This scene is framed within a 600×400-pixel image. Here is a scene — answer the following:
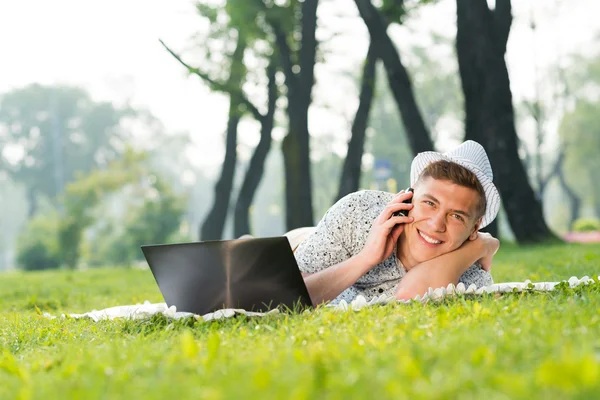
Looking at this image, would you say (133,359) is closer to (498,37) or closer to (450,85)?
(498,37)

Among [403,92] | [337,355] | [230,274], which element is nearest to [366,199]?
[230,274]

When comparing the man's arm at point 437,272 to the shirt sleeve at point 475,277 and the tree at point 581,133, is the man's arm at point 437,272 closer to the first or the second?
the shirt sleeve at point 475,277

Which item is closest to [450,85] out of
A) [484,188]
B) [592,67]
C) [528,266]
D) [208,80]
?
[592,67]

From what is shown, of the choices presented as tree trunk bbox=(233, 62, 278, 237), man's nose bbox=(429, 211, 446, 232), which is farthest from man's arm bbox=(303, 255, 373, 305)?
tree trunk bbox=(233, 62, 278, 237)

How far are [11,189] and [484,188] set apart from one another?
85.7 m

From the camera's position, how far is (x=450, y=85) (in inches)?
2026

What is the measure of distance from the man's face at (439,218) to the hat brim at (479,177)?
0.10 meters

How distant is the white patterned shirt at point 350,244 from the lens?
5.16 meters

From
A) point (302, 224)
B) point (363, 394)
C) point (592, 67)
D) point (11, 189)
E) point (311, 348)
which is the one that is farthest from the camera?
point (11, 189)

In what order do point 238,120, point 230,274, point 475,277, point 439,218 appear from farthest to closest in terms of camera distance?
1. point 238,120
2. point 475,277
3. point 439,218
4. point 230,274

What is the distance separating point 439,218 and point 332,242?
826mm

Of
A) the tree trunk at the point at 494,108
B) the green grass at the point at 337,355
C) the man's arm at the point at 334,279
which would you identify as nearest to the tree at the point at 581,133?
the tree trunk at the point at 494,108

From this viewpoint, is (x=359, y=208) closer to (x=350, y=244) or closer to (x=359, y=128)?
(x=350, y=244)

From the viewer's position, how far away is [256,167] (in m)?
21.8
